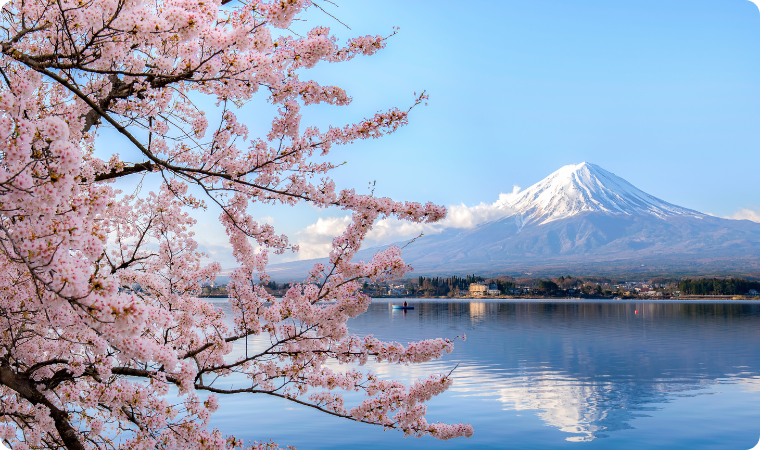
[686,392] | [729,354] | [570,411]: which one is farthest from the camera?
[729,354]

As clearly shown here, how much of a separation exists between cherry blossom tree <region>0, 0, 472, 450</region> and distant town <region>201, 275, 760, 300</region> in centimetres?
14241

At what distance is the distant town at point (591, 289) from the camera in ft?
511

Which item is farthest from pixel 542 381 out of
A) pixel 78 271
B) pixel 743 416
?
pixel 78 271

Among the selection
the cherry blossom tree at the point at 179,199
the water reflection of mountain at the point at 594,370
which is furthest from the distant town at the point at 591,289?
the cherry blossom tree at the point at 179,199

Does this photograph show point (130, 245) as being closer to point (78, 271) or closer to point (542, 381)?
point (78, 271)

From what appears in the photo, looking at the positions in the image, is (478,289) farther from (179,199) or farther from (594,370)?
(179,199)

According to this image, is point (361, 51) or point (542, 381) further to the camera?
point (542, 381)

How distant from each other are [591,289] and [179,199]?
173417mm

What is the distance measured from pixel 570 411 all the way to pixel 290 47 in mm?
22410

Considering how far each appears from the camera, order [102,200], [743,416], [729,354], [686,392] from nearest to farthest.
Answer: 1. [102,200]
2. [743,416]
3. [686,392]
4. [729,354]

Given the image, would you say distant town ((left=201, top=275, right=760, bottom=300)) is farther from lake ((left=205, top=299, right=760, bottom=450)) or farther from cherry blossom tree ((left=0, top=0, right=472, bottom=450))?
cherry blossom tree ((left=0, top=0, right=472, bottom=450))

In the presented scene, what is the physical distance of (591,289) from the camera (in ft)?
543

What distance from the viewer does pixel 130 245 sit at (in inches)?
320

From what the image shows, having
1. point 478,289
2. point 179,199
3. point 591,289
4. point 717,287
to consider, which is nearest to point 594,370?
point 179,199
